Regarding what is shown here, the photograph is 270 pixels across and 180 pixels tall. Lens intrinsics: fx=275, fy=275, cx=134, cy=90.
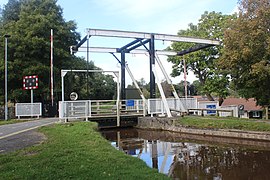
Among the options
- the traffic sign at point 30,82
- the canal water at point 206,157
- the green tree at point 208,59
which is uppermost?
the green tree at point 208,59

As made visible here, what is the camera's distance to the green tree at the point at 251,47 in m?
14.0

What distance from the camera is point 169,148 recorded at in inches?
436

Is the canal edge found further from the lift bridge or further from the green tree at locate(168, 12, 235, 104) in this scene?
the green tree at locate(168, 12, 235, 104)

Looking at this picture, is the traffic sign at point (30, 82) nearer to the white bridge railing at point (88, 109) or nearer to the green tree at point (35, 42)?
the green tree at point (35, 42)

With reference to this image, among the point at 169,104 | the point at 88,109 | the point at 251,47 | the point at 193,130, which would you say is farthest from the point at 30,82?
the point at 251,47

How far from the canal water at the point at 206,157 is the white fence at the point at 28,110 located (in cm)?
1155

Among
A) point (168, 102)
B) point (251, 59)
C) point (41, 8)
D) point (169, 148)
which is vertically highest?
point (41, 8)

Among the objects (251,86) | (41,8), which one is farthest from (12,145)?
(41,8)

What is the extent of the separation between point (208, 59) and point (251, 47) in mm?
13381

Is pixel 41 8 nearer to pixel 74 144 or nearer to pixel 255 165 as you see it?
pixel 74 144

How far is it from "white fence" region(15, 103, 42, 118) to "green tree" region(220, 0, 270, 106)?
14375mm

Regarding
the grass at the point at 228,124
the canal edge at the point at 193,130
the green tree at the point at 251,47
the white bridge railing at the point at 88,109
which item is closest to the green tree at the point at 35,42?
the white bridge railing at the point at 88,109

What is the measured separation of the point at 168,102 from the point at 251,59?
6167mm

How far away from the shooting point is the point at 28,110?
2181cm
